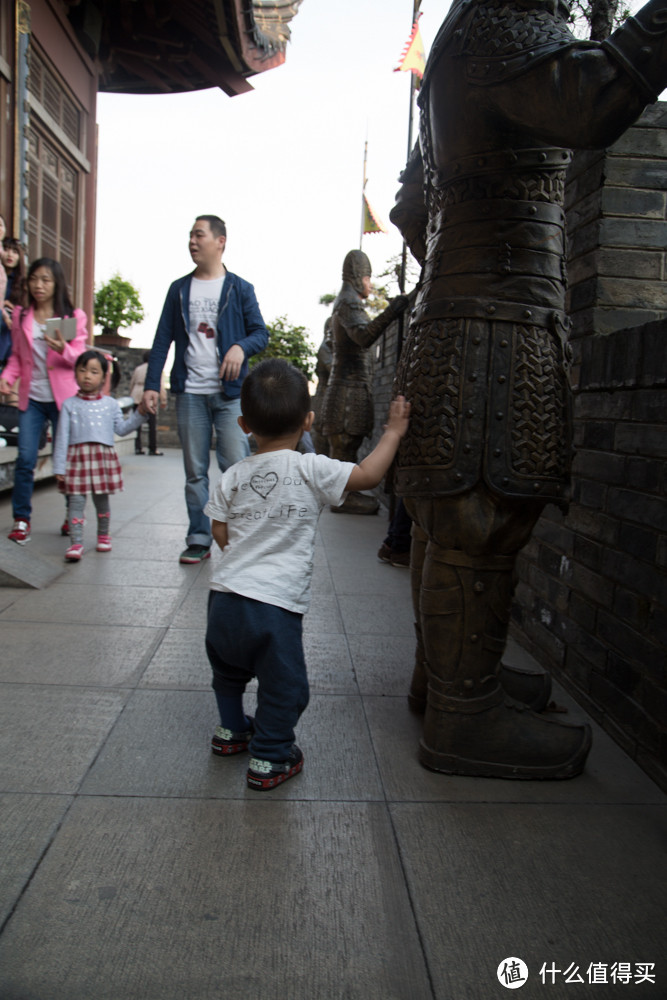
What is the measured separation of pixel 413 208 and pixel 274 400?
998 mm

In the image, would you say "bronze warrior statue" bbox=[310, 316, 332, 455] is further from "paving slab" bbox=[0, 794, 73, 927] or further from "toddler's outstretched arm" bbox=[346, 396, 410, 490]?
"paving slab" bbox=[0, 794, 73, 927]

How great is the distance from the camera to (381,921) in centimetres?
150

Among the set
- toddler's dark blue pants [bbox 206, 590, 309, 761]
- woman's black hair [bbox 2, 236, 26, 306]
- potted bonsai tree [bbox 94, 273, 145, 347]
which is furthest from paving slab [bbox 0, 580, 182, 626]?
potted bonsai tree [bbox 94, 273, 145, 347]

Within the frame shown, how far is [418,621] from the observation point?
2434mm

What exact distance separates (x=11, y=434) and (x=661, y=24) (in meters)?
6.13

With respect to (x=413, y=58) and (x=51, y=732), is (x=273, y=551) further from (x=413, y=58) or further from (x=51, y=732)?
(x=413, y=58)

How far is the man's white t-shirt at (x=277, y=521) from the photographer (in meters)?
2.04

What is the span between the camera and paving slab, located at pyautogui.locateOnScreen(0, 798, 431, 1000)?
4.33 ft

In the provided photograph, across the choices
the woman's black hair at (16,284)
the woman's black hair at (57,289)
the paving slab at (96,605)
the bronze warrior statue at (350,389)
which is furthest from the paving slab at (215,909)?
the bronze warrior statue at (350,389)

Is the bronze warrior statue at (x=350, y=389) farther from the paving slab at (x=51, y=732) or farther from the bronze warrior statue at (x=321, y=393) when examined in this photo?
the paving slab at (x=51, y=732)

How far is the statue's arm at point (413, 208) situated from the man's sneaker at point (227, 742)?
5.29ft

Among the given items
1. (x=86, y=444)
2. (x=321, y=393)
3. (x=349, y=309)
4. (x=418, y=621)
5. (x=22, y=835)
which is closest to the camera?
(x=22, y=835)

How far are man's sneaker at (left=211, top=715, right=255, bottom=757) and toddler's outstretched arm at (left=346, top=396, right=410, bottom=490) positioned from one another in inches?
30.3

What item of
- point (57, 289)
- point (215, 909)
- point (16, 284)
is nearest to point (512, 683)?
point (215, 909)
